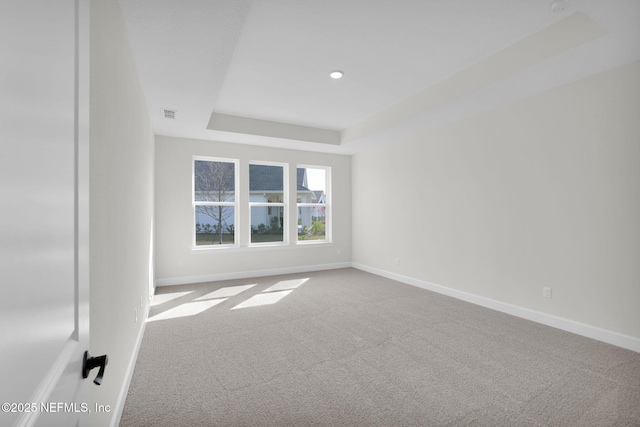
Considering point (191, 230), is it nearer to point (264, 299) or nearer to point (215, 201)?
point (215, 201)

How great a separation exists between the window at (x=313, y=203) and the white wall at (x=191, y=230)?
204 mm

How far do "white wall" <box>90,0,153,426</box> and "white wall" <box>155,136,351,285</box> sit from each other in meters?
2.71

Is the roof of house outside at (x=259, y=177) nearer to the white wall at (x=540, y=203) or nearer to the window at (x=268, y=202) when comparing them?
the window at (x=268, y=202)

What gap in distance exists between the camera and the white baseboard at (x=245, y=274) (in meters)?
5.04

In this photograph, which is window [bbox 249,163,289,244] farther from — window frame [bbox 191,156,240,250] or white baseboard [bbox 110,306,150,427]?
white baseboard [bbox 110,306,150,427]

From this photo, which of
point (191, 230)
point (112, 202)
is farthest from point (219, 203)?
point (112, 202)

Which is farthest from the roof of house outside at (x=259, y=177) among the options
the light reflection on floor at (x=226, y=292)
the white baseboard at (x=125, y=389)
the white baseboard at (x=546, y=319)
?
the white baseboard at (x=125, y=389)

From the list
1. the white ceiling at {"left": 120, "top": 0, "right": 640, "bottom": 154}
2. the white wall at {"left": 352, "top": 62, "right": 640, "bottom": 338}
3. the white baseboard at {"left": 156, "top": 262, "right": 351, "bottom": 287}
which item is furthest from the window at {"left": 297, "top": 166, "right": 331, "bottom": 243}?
the white ceiling at {"left": 120, "top": 0, "right": 640, "bottom": 154}

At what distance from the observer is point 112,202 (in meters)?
1.66

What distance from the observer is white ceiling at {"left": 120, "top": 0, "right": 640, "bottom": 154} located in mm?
2170

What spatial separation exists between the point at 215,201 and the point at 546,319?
4984 mm

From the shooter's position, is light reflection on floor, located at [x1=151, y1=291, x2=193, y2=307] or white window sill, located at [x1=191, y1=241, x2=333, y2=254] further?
white window sill, located at [x1=191, y1=241, x2=333, y2=254]

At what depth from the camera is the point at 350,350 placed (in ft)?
8.90

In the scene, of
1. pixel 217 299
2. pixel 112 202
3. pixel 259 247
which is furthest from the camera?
pixel 259 247
